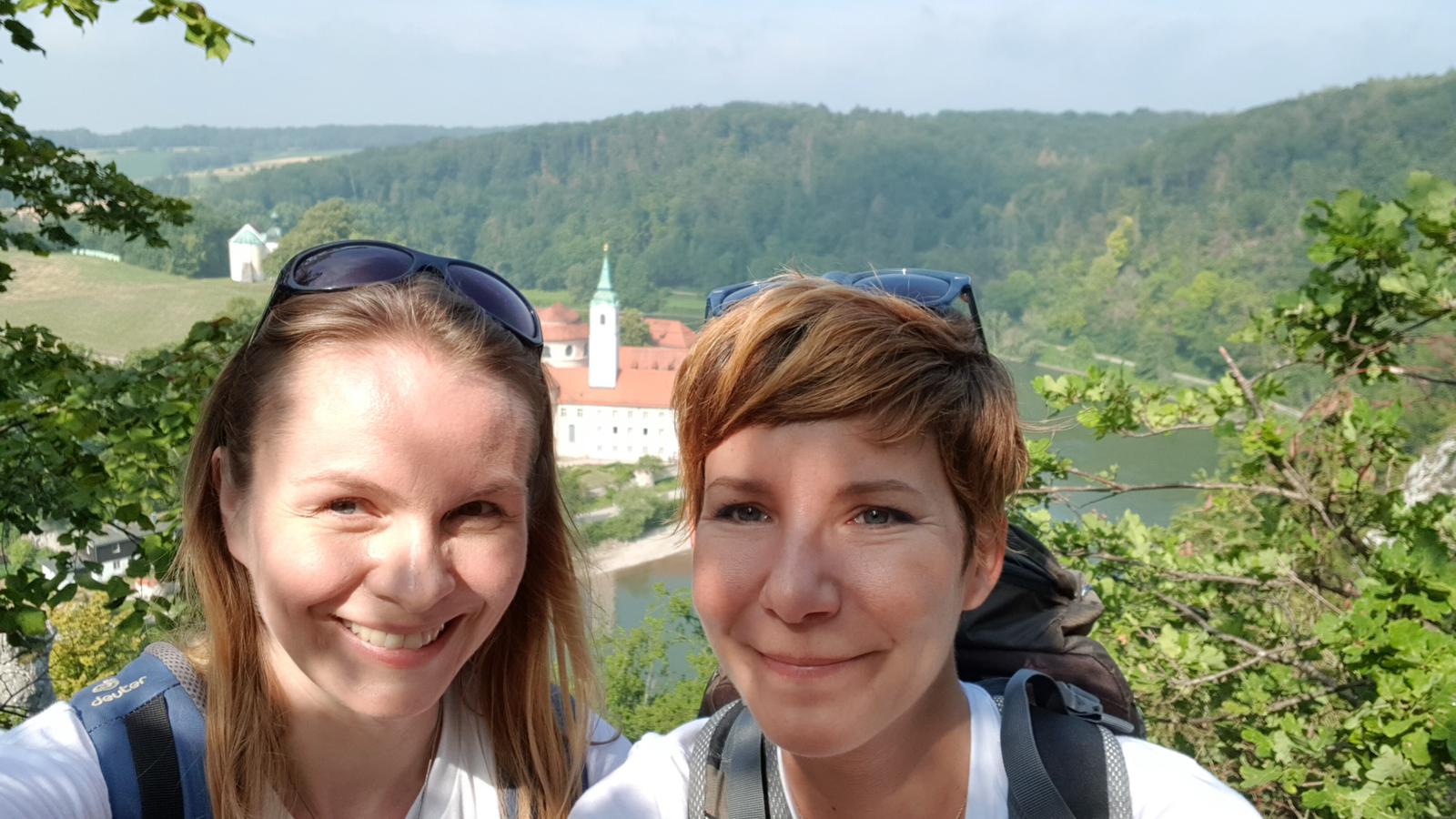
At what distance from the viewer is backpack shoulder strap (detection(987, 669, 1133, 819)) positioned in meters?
1.31

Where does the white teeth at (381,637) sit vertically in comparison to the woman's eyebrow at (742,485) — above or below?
below

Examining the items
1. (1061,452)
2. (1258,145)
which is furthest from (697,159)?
(1061,452)

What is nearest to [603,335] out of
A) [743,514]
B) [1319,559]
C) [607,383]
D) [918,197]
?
[607,383]

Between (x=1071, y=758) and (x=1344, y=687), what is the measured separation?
6.62ft

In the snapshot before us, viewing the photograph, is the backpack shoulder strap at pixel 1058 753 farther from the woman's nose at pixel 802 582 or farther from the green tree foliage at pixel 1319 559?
the green tree foliage at pixel 1319 559

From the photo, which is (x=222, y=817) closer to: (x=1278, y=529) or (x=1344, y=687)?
(x=1344, y=687)

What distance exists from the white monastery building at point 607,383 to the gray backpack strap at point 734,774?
49.2 meters

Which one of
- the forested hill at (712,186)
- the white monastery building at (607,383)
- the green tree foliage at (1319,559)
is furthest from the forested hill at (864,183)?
the green tree foliage at (1319,559)

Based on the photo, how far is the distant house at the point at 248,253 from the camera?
3456 cm

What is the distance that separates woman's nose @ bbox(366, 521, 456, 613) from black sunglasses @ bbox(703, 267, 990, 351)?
486 mm

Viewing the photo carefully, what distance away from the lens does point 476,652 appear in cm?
183

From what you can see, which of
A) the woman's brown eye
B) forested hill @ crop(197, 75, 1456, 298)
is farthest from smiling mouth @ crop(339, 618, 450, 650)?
forested hill @ crop(197, 75, 1456, 298)

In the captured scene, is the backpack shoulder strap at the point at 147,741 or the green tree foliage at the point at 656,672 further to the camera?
the green tree foliage at the point at 656,672

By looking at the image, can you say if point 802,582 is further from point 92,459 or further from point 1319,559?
point 1319,559
